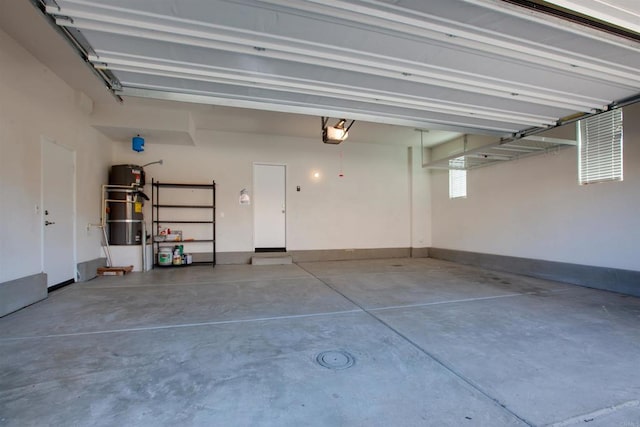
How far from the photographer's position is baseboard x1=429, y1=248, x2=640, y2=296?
4145 millimetres

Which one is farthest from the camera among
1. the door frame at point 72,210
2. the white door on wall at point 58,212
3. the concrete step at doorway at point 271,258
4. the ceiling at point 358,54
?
the concrete step at doorway at point 271,258

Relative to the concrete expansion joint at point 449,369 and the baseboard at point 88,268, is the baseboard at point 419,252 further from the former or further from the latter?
the baseboard at point 88,268

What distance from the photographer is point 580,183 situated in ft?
15.5

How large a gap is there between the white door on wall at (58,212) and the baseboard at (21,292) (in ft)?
1.01

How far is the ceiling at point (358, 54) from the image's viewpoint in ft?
6.23

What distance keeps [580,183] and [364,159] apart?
179 inches

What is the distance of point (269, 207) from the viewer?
7.24 metres

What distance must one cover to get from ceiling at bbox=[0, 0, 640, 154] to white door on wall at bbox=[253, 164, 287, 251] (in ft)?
13.2

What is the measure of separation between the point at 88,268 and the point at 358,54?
18.3ft

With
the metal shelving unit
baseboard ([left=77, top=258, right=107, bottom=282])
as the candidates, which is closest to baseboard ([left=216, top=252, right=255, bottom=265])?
the metal shelving unit

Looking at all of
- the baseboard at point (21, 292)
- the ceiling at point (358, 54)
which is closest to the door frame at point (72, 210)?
the baseboard at point (21, 292)

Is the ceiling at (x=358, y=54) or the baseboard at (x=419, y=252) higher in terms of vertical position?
the ceiling at (x=358, y=54)

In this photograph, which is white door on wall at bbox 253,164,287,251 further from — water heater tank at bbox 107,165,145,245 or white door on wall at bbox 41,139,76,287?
white door on wall at bbox 41,139,76,287

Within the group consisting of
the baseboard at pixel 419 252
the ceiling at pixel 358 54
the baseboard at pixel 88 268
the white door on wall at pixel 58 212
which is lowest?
the baseboard at pixel 419 252
